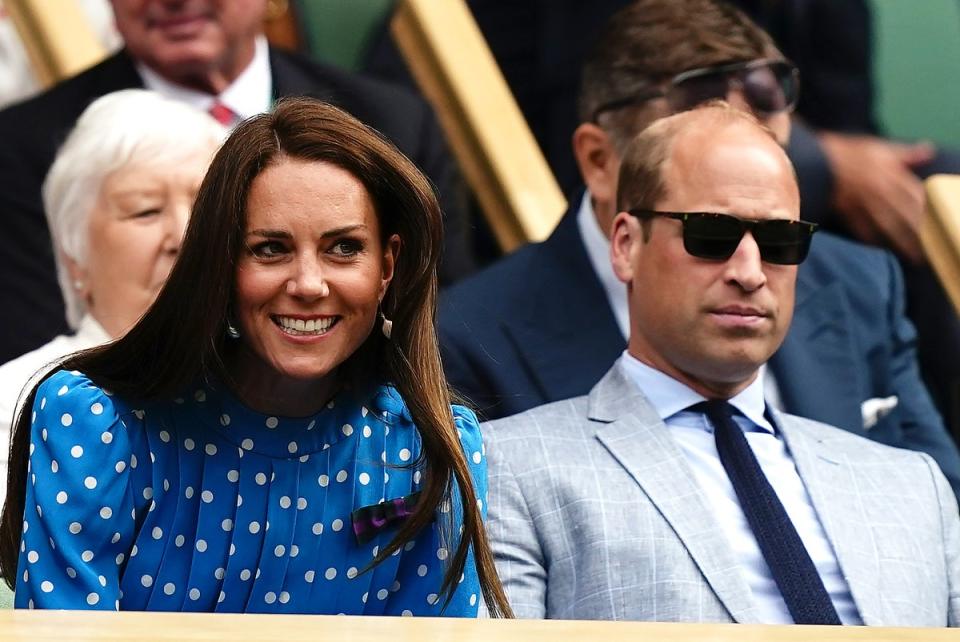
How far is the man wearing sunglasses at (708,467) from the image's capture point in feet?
7.70

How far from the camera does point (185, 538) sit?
194 centimetres

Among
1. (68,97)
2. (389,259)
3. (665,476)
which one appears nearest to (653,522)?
(665,476)

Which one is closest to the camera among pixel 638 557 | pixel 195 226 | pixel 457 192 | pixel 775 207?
pixel 195 226

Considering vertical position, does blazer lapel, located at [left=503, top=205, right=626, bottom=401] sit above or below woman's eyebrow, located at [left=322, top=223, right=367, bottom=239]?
below

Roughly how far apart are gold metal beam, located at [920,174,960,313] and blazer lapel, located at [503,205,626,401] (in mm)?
743

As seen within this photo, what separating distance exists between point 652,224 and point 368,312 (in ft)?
2.27

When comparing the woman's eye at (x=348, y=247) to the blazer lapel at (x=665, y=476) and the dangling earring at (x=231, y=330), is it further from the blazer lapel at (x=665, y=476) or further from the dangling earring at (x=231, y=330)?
the blazer lapel at (x=665, y=476)

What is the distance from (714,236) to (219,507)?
84cm

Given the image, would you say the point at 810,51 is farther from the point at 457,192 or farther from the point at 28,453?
the point at 28,453

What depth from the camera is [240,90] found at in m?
3.26

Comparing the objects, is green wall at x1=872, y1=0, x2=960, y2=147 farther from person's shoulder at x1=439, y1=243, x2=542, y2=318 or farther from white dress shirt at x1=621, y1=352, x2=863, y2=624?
white dress shirt at x1=621, y1=352, x2=863, y2=624

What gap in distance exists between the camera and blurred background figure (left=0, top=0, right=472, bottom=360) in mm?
3088

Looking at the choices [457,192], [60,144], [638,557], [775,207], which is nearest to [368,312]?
[638,557]

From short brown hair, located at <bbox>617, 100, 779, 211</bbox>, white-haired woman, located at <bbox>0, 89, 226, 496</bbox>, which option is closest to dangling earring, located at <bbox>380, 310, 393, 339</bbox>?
short brown hair, located at <bbox>617, 100, 779, 211</bbox>
